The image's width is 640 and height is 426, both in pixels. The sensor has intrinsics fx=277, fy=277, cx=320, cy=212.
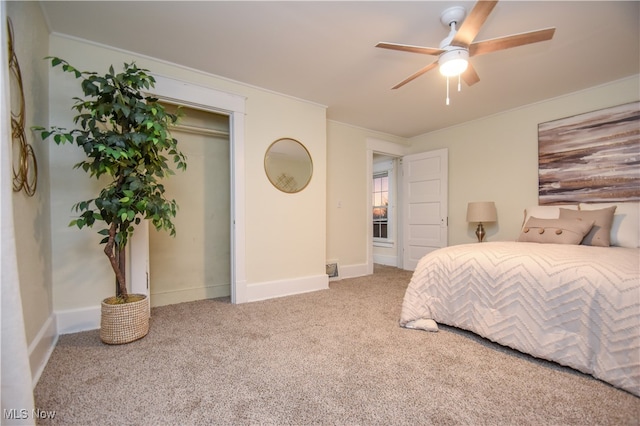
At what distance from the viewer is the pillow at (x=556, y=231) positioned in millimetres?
2518

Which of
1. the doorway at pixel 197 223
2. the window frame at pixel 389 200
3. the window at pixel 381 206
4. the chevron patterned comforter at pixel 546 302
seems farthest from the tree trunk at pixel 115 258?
the window at pixel 381 206

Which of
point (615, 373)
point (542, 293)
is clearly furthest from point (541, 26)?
point (615, 373)

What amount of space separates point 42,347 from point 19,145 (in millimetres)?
1251

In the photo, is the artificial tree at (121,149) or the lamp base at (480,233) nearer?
the artificial tree at (121,149)

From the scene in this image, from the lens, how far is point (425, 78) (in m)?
2.86

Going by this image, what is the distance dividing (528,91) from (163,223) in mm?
4024

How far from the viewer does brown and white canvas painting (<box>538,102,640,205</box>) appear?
113 inches

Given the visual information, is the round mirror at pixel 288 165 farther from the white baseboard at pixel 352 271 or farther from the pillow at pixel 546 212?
the pillow at pixel 546 212

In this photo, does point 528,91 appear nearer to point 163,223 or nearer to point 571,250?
point 571,250

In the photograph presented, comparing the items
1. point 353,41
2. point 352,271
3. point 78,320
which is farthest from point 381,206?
point 78,320

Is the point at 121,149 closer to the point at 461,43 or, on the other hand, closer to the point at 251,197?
the point at 251,197

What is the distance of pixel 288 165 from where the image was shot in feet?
11.0

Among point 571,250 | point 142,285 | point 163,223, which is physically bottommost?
point 142,285

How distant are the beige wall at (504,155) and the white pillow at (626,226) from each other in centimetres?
95
